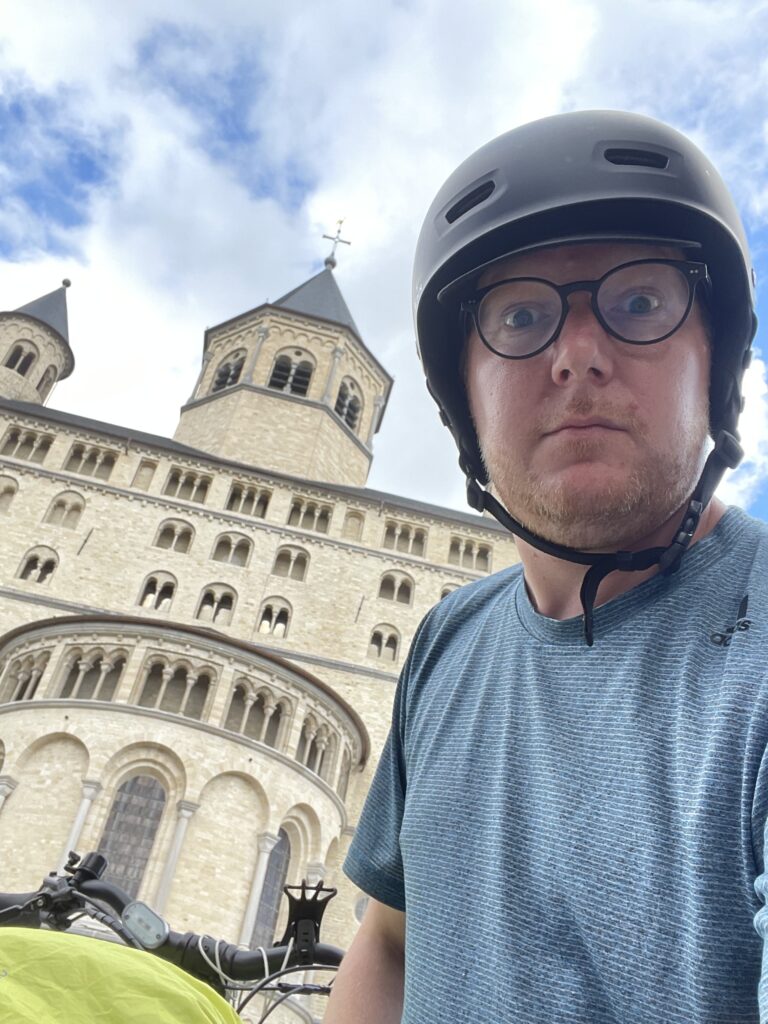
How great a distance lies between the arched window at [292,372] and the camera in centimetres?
3134

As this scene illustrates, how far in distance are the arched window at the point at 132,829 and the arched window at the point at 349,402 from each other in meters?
20.2

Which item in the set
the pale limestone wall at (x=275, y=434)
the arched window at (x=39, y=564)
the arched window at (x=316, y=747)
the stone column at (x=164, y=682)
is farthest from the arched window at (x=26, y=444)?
the arched window at (x=316, y=747)

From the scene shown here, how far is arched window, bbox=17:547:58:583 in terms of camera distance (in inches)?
Result: 859

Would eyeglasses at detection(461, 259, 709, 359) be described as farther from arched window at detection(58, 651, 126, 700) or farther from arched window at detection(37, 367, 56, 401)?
arched window at detection(37, 367, 56, 401)

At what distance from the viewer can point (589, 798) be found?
3.53ft

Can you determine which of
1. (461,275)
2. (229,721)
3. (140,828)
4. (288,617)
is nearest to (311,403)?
(288,617)

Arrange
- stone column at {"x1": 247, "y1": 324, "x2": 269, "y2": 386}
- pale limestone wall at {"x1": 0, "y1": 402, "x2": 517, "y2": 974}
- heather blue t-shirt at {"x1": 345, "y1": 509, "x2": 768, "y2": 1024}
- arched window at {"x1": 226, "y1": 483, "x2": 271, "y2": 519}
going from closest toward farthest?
heather blue t-shirt at {"x1": 345, "y1": 509, "x2": 768, "y2": 1024} < pale limestone wall at {"x1": 0, "y1": 402, "x2": 517, "y2": 974} < arched window at {"x1": 226, "y1": 483, "x2": 271, "y2": 519} < stone column at {"x1": 247, "y1": 324, "x2": 269, "y2": 386}

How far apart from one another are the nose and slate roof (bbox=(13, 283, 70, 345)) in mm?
36630

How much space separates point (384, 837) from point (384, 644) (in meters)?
21.7

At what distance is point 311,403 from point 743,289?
29.1 meters

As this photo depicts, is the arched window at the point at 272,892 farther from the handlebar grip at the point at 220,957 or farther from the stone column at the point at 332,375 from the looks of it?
the stone column at the point at 332,375

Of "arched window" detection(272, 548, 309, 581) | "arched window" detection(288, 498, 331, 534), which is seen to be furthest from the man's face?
"arched window" detection(288, 498, 331, 534)

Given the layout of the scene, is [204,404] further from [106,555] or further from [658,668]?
[658,668]

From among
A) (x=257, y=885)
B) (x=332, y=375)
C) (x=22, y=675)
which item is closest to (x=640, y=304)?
(x=257, y=885)
